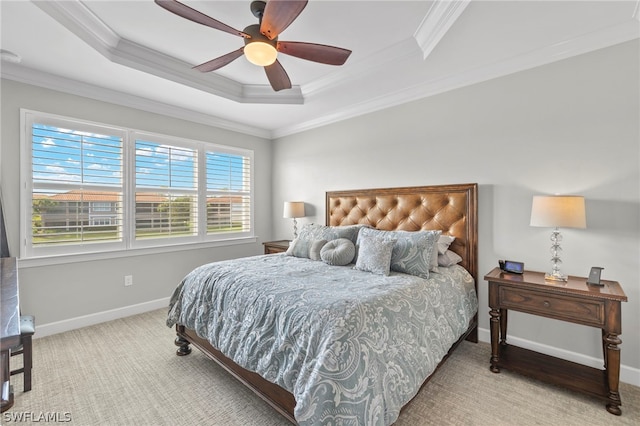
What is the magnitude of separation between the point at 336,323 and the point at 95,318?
10.5ft

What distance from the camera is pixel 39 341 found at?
281cm

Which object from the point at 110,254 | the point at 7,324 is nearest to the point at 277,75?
the point at 7,324

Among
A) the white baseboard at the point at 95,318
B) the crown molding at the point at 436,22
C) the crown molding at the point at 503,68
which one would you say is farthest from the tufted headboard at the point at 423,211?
the white baseboard at the point at 95,318

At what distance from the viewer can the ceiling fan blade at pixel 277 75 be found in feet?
7.47

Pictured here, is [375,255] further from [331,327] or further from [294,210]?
[294,210]

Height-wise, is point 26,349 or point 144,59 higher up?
point 144,59

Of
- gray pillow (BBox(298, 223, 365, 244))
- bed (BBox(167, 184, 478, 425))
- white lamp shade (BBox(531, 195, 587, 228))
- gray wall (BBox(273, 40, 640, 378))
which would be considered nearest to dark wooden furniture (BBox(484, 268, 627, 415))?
gray wall (BBox(273, 40, 640, 378))

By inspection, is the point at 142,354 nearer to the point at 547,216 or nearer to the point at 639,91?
the point at 547,216

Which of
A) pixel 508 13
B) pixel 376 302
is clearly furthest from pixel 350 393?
pixel 508 13

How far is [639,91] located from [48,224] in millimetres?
5350

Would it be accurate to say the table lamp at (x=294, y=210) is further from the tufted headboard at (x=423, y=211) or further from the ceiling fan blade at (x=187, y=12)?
the ceiling fan blade at (x=187, y=12)

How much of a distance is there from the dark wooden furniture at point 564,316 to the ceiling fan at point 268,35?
2219 mm

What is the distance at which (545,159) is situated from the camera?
8.22ft

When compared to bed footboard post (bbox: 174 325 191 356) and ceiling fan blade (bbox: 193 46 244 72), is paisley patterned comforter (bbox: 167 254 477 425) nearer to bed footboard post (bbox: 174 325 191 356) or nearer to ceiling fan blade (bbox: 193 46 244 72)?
bed footboard post (bbox: 174 325 191 356)
